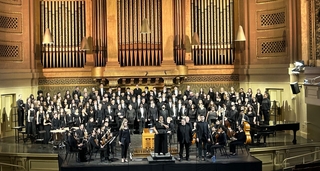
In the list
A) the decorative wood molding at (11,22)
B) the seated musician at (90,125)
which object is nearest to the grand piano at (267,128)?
the seated musician at (90,125)

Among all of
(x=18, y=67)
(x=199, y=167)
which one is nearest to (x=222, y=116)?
(x=199, y=167)

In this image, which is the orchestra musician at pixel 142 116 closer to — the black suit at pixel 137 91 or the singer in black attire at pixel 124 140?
the black suit at pixel 137 91

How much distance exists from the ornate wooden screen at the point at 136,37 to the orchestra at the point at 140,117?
5.17 feet

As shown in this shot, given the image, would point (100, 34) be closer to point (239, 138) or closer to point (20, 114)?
point (20, 114)

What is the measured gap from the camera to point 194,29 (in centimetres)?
2095

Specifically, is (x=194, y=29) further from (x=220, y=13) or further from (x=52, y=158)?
(x=52, y=158)

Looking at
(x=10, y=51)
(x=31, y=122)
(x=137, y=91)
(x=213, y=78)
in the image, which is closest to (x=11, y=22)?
(x=10, y=51)

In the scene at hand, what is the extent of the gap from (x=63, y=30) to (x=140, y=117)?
17.4ft

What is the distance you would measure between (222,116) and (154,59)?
4.93 meters

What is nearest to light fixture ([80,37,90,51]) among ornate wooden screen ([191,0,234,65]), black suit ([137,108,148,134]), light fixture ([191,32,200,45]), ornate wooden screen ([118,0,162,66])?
ornate wooden screen ([118,0,162,66])

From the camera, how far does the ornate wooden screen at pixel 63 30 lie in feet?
67.4

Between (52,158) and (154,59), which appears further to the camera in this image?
(154,59)

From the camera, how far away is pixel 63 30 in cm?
2055

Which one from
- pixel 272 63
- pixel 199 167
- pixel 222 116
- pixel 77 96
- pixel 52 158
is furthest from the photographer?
pixel 272 63
